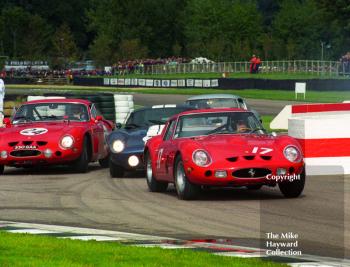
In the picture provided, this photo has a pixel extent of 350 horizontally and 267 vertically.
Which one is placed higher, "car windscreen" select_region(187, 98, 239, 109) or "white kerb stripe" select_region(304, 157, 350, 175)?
→ "car windscreen" select_region(187, 98, 239, 109)

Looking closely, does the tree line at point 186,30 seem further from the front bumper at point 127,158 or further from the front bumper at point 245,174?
the front bumper at point 245,174

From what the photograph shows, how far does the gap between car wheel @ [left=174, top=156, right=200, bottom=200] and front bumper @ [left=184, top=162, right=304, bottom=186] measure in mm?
196

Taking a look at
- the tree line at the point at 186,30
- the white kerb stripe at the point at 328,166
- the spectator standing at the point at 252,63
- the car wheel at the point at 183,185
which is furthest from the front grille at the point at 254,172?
the tree line at the point at 186,30

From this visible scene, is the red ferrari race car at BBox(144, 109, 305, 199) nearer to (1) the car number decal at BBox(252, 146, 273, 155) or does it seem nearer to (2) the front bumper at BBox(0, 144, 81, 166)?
(1) the car number decal at BBox(252, 146, 273, 155)

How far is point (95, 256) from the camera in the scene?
8.29 metres

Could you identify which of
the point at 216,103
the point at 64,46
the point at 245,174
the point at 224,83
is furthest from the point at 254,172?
A: the point at 64,46

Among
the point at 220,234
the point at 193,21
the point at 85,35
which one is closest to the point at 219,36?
the point at 193,21

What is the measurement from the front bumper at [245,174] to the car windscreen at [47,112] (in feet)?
20.7

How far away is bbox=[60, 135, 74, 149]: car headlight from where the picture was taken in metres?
17.8

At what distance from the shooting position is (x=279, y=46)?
10062 centimetres

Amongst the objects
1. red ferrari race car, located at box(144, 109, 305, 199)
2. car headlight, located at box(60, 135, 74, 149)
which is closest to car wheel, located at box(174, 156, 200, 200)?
red ferrari race car, located at box(144, 109, 305, 199)

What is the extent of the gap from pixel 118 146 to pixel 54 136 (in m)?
1.26

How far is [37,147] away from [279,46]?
84.2 meters

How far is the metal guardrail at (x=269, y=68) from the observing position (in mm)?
61500
